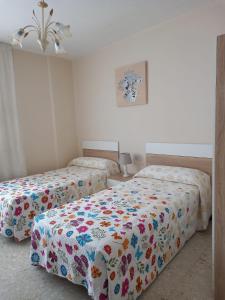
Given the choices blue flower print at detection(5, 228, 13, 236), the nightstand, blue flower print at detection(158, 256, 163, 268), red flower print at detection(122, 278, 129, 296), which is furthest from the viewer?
the nightstand

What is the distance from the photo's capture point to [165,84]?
2.96 m

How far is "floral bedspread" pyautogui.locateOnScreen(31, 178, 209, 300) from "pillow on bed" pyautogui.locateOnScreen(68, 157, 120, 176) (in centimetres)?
124

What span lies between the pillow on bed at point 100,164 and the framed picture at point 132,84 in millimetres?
958

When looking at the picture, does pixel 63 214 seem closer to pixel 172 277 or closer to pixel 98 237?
pixel 98 237

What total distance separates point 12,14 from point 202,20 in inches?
83.1

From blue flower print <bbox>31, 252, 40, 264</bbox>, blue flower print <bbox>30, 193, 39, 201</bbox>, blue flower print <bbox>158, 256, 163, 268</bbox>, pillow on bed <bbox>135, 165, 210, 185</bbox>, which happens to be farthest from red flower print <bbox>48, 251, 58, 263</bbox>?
pillow on bed <bbox>135, 165, 210, 185</bbox>

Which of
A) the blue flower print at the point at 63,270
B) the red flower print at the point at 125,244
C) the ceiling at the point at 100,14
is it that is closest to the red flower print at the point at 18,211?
the blue flower print at the point at 63,270

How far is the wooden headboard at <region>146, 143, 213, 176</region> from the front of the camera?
8.78 feet

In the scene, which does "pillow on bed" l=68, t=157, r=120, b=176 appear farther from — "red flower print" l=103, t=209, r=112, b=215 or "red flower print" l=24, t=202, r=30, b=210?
"red flower print" l=103, t=209, r=112, b=215

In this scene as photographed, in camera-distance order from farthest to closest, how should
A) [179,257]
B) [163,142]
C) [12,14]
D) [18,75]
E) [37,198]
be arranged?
[18,75]
[163,142]
[37,198]
[12,14]
[179,257]

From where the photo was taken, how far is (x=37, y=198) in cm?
261

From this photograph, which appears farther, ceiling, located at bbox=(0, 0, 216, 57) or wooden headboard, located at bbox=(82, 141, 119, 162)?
wooden headboard, located at bbox=(82, 141, 119, 162)

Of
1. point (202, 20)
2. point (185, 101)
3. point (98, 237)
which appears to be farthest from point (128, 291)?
point (202, 20)

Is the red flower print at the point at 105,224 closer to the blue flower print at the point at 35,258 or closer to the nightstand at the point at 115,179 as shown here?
the blue flower print at the point at 35,258
